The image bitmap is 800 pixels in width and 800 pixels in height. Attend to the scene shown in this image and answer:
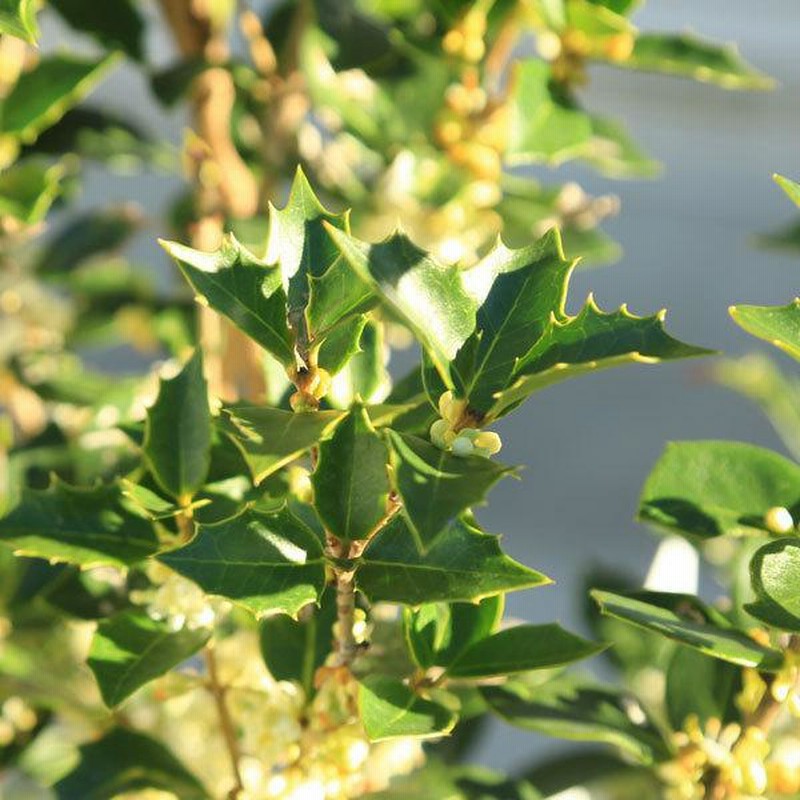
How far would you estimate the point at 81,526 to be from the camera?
52 cm

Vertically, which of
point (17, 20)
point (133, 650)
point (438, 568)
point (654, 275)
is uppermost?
point (17, 20)

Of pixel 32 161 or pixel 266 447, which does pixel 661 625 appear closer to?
pixel 266 447

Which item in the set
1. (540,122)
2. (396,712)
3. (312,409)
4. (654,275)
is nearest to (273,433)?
(312,409)

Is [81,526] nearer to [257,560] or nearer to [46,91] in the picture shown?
[257,560]

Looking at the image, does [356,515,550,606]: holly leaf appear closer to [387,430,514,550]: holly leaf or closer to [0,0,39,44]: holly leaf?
[387,430,514,550]: holly leaf

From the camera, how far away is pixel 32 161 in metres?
0.74

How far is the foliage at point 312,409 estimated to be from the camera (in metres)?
0.42

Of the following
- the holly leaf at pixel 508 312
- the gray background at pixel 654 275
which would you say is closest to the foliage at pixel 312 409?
the holly leaf at pixel 508 312

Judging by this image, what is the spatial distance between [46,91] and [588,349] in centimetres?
38

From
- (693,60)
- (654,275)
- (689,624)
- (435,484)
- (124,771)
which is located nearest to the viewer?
(435,484)

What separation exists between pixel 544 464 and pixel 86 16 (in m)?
2.25

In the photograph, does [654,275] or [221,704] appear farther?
[654,275]

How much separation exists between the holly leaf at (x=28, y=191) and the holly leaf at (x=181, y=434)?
173 millimetres

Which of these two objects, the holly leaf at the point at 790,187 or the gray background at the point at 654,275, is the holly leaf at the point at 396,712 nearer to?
the holly leaf at the point at 790,187
